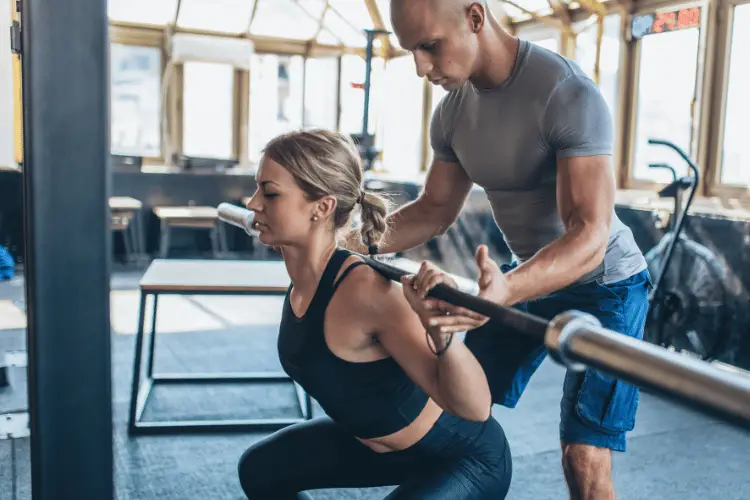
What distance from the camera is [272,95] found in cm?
831

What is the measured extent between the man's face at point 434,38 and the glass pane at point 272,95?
6871 mm

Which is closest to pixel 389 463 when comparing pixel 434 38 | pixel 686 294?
pixel 434 38

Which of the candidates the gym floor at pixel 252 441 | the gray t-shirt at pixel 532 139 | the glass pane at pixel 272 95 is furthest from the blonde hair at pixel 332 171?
the glass pane at pixel 272 95

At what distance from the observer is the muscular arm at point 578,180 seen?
4.61 ft

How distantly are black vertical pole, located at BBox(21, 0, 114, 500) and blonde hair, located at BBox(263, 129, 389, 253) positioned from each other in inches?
25.2

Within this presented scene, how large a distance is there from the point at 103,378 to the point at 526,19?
627cm

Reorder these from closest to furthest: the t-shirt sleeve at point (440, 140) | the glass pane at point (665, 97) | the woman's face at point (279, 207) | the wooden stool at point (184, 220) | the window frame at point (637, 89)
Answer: the woman's face at point (279, 207) < the t-shirt sleeve at point (440, 140) < the window frame at point (637, 89) < the glass pane at point (665, 97) < the wooden stool at point (184, 220)

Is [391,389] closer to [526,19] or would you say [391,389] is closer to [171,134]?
[526,19]

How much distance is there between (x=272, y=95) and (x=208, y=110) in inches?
28.5

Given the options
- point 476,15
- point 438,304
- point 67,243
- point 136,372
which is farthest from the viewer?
point 136,372

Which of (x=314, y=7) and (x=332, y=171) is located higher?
(x=314, y=7)

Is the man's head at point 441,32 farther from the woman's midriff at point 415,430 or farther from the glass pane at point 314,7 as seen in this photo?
the glass pane at point 314,7

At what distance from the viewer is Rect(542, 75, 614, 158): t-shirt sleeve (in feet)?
4.90

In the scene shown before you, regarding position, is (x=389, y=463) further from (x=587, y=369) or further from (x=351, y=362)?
(x=587, y=369)
